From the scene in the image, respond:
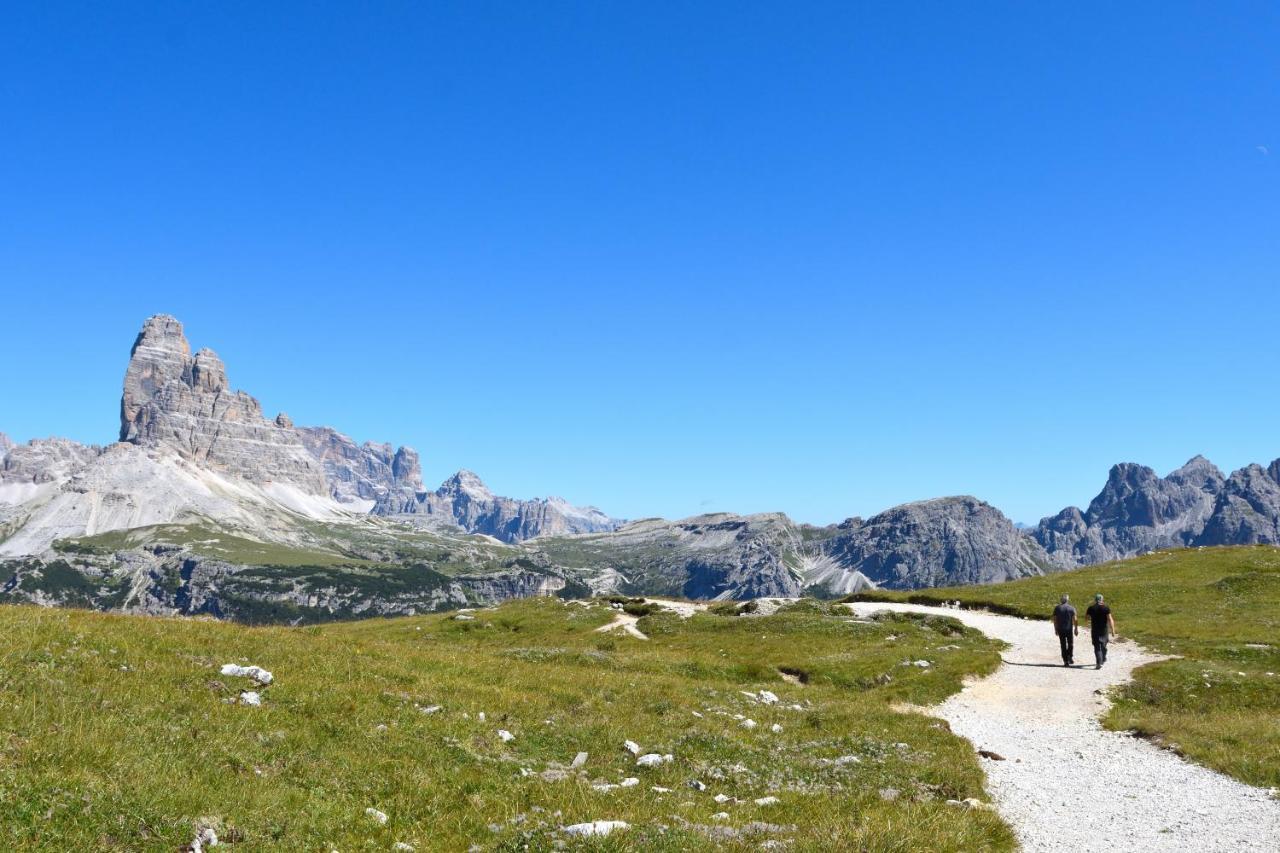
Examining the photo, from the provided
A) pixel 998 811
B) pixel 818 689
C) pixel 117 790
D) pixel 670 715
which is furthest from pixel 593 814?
pixel 818 689

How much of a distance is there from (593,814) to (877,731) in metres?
13.5

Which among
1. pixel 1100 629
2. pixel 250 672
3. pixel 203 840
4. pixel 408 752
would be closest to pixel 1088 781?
pixel 408 752

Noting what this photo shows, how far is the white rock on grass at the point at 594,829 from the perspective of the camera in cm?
1238

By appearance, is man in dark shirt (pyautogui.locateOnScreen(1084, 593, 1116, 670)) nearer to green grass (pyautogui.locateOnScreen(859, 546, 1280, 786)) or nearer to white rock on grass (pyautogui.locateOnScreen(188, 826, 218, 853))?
green grass (pyautogui.locateOnScreen(859, 546, 1280, 786))

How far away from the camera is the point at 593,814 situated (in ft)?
44.9

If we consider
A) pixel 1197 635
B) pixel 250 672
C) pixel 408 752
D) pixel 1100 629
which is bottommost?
pixel 1197 635

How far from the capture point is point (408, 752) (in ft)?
55.1

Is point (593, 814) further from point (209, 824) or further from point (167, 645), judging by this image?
point (167, 645)

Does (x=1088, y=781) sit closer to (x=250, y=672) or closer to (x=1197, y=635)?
(x=250, y=672)

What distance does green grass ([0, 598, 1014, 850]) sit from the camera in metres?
11.9

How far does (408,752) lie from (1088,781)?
56.9 feet

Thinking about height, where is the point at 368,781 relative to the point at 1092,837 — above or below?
above

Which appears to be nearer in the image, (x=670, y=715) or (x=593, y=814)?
(x=593, y=814)

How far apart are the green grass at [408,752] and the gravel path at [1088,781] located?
1227mm
